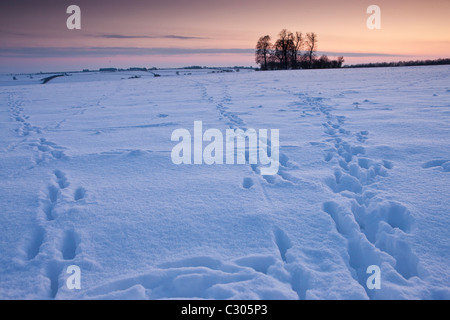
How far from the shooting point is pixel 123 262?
2.40m

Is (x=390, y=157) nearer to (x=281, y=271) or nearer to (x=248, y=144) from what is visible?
(x=248, y=144)

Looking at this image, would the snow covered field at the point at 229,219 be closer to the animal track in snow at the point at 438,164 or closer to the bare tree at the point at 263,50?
the animal track in snow at the point at 438,164

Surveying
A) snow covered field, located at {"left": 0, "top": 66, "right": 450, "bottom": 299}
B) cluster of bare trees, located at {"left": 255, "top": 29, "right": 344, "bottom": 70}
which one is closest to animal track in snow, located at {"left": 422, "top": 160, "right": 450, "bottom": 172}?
snow covered field, located at {"left": 0, "top": 66, "right": 450, "bottom": 299}

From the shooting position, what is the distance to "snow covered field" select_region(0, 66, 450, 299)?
2.18 meters

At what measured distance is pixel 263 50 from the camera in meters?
52.5

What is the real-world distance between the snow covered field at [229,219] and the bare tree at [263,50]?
50699 mm

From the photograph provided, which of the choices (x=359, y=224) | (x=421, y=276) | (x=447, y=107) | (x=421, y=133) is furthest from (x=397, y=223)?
(x=447, y=107)

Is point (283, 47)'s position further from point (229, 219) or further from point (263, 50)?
point (229, 219)

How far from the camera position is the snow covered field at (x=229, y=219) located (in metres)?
2.18

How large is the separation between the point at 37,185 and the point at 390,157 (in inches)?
202

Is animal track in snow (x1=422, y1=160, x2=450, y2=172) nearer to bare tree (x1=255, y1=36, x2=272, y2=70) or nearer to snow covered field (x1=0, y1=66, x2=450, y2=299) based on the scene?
snow covered field (x1=0, y1=66, x2=450, y2=299)

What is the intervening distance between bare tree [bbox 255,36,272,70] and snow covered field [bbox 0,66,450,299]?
50699 millimetres

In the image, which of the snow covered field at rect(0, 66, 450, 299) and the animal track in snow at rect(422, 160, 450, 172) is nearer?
the snow covered field at rect(0, 66, 450, 299)

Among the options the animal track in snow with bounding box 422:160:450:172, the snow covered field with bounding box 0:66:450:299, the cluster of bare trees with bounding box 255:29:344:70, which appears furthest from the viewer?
the cluster of bare trees with bounding box 255:29:344:70
